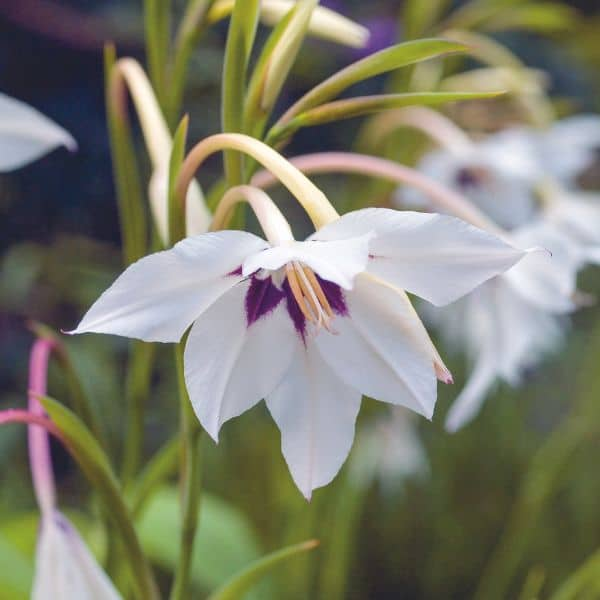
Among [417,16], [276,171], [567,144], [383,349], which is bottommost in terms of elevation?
[383,349]

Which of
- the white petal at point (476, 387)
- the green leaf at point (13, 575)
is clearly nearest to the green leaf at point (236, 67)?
the white petal at point (476, 387)

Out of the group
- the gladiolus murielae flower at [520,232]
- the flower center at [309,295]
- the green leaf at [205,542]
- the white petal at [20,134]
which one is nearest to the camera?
the flower center at [309,295]

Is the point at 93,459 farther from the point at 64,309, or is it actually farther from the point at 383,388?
the point at 64,309

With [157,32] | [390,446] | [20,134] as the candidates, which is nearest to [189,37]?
[157,32]

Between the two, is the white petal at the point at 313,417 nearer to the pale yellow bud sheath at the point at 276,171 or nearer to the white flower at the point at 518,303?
the pale yellow bud sheath at the point at 276,171

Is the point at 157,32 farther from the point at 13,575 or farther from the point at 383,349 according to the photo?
the point at 13,575

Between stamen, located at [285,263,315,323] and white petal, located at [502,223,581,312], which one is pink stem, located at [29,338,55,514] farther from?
white petal, located at [502,223,581,312]
